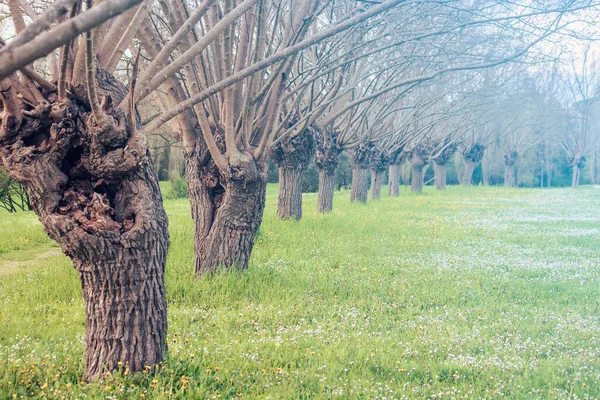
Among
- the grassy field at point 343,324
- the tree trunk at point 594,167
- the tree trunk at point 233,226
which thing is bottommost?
the grassy field at point 343,324

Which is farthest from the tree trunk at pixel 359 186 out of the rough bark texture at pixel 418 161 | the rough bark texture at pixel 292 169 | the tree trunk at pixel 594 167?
the tree trunk at pixel 594 167

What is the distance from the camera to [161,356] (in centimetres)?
420

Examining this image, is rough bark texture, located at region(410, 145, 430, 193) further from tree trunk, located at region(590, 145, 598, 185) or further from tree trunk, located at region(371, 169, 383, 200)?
tree trunk, located at region(590, 145, 598, 185)

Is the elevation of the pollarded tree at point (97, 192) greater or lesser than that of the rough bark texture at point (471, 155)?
lesser

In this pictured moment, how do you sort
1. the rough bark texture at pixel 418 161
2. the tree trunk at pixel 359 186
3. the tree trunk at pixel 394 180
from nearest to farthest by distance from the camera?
the tree trunk at pixel 359 186 → the tree trunk at pixel 394 180 → the rough bark texture at pixel 418 161

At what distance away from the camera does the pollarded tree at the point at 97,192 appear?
3803 millimetres

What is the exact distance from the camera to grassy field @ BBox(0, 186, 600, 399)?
3.99 metres

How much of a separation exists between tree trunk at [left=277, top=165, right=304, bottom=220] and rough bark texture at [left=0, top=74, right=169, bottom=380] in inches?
376

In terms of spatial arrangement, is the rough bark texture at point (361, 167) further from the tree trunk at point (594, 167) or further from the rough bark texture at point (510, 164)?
the tree trunk at point (594, 167)

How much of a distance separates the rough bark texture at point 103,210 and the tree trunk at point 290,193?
9542mm

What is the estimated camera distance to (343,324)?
221 inches

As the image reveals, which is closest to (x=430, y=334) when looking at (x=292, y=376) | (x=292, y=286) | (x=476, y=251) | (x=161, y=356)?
(x=292, y=376)

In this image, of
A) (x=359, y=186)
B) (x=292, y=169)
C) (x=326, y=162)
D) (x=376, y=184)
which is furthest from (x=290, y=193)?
(x=376, y=184)

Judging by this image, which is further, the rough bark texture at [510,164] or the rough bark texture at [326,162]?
the rough bark texture at [510,164]
